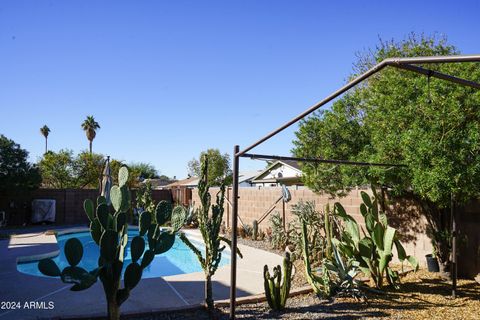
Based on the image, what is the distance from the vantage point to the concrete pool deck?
17.7 ft

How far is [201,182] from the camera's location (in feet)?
18.2

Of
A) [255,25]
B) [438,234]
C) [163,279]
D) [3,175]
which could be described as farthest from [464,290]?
[3,175]

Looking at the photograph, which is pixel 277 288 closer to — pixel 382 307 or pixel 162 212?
pixel 382 307

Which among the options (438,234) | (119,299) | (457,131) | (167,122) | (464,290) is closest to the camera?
(119,299)

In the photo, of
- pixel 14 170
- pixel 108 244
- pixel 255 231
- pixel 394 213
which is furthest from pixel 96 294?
pixel 14 170

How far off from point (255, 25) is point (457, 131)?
5.76m

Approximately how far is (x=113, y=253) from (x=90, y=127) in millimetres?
39716

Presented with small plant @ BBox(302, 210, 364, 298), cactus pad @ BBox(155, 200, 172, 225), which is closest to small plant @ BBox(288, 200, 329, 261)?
small plant @ BBox(302, 210, 364, 298)

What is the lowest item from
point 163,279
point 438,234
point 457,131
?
point 163,279

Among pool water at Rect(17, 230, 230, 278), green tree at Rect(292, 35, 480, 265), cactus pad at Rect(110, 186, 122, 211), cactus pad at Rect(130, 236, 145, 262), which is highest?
green tree at Rect(292, 35, 480, 265)

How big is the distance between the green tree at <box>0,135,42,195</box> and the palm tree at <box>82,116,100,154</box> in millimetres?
23211

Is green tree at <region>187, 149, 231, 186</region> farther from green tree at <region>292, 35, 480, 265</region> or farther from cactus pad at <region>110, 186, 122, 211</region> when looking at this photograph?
cactus pad at <region>110, 186, 122, 211</region>

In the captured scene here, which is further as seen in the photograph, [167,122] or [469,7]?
[167,122]

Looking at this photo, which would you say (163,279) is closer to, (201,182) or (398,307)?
(201,182)
